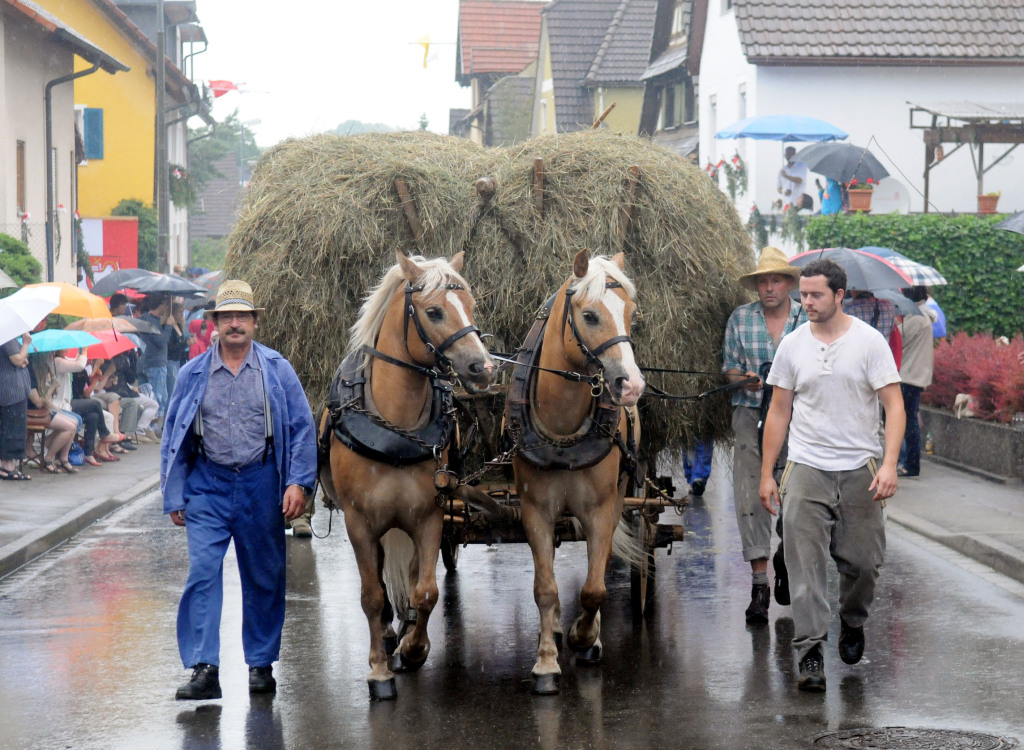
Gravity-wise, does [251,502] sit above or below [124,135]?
below

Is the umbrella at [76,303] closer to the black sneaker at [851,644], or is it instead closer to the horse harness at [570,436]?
the horse harness at [570,436]

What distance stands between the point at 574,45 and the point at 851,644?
4267cm

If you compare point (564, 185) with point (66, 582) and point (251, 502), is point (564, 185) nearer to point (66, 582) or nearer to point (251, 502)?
point (251, 502)

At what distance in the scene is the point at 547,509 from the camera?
6.75 meters

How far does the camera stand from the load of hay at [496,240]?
782cm

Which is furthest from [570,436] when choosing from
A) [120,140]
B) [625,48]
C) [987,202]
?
[625,48]

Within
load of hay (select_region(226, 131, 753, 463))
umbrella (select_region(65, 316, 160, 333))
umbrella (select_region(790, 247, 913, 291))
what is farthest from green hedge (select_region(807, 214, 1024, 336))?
load of hay (select_region(226, 131, 753, 463))

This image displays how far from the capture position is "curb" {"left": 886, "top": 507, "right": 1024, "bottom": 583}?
950 cm

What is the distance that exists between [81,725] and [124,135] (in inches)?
1286

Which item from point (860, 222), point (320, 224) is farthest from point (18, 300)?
point (860, 222)

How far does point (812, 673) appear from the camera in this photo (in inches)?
256

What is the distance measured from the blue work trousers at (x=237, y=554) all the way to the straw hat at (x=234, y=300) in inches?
27.8

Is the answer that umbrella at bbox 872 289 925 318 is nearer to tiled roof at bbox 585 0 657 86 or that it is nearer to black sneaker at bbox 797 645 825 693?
black sneaker at bbox 797 645 825 693

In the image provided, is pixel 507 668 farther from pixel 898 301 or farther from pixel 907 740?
pixel 898 301
